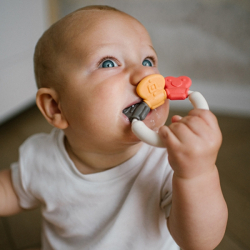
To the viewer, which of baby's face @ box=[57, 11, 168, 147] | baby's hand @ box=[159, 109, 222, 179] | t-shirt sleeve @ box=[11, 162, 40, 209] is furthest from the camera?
t-shirt sleeve @ box=[11, 162, 40, 209]

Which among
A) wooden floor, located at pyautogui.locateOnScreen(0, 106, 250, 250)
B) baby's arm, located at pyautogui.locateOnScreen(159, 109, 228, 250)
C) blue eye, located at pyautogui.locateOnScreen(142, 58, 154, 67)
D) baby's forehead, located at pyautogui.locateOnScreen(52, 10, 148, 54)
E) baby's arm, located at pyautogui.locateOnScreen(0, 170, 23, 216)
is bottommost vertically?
wooden floor, located at pyautogui.locateOnScreen(0, 106, 250, 250)

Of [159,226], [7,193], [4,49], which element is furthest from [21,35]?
[159,226]

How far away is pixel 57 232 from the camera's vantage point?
2.48 feet

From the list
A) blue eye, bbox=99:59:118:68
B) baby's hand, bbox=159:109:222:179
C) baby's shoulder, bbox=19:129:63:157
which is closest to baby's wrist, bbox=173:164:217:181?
baby's hand, bbox=159:109:222:179

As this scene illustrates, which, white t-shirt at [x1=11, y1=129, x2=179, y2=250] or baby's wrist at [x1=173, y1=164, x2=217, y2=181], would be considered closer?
baby's wrist at [x1=173, y1=164, x2=217, y2=181]

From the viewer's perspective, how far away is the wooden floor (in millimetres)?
888

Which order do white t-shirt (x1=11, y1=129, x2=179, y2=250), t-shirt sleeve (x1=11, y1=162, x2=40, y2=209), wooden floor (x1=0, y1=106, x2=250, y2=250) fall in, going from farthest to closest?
1. wooden floor (x1=0, y1=106, x2=250, y2=250)
2. t-shirt sleeve (x1=11, y1=162, x2=40, y2=209)
3. white t-shirt (x1=11, y1=129, x2=179, y2=250)

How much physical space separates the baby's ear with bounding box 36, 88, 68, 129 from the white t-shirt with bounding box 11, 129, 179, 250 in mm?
118

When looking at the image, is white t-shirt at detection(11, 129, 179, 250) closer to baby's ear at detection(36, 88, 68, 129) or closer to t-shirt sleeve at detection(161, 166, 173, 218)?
t-shirt sleeve at detection(161, 166, 173, 218)

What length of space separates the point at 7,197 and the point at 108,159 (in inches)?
12.9

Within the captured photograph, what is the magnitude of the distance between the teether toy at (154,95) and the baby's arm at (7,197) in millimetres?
461

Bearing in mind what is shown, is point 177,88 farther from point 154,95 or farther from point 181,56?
point 181,56

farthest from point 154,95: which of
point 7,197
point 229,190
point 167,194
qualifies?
point 229,190

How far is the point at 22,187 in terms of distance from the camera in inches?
30.1
